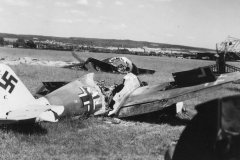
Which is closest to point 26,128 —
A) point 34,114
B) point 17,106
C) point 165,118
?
point 17,106

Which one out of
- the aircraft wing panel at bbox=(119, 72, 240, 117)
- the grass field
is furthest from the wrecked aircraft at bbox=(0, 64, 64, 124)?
the aircraft wing panel at bbox=(119, 72, 240, 117)

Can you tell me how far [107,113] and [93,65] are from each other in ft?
45.4

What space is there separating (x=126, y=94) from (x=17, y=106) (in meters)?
3.37

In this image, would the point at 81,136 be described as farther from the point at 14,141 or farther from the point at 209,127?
the point at 209,127

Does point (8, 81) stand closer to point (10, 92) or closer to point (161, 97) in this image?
point (10, 92)

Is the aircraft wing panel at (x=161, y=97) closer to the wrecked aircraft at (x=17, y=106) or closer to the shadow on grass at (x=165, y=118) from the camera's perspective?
the shadow on grass at (x=165, y=118)

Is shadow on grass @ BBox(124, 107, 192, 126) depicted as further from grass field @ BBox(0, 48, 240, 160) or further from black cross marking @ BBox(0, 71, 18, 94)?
black cross marking @ BBox(0, 71, 18, 94)

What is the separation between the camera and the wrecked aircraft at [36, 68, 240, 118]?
681cm

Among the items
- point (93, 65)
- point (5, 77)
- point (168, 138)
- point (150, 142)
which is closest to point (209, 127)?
point (150, 142)

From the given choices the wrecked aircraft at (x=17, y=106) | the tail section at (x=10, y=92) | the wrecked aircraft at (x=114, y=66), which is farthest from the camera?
the wrecked aircraft at (x=114, y=66)

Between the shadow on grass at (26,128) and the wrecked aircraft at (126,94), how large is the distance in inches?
30.1

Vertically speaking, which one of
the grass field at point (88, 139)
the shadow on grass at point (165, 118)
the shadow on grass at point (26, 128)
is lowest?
the shadow on grass at point (165, 118)

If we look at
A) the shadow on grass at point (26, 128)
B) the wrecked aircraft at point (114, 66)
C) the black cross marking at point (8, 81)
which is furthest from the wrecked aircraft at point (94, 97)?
the wrecked aircraft at point (114, 66)

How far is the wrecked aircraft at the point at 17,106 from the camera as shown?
5.39 meters
